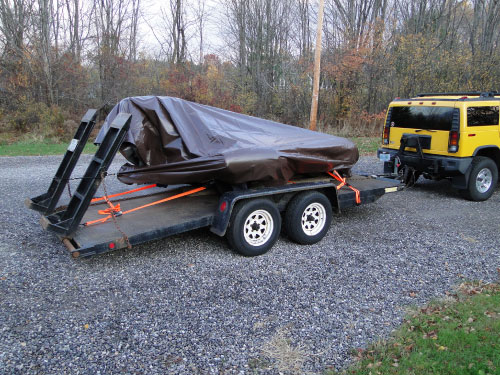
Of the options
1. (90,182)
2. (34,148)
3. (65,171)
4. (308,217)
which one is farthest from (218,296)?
(34,148)

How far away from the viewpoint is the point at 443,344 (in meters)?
3.45

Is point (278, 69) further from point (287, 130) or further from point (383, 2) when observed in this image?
point (287, 130)

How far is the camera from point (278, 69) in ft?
87.6

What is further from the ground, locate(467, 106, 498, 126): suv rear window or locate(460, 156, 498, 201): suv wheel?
locate(467, 106, 498, 126): suv rear window

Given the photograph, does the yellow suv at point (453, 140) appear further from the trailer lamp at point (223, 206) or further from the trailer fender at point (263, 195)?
the trailer lamp at point (223, 206)

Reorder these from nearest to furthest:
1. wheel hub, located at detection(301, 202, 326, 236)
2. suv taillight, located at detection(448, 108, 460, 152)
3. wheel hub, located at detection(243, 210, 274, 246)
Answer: wheel hub, located at detection(243, 210, 274, 246) → wheel hub, located at detection(301, 202, 326, 236) → suv taillight, located at detection(448, 108, 460, 152)

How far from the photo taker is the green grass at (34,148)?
14.6 meters

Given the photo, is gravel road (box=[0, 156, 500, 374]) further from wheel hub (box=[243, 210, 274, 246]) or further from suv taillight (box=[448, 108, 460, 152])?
suv taillight (box=[448, 108, 460, 152])

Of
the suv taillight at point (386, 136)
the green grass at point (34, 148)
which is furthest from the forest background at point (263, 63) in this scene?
the suv taillight at point (386, 136)

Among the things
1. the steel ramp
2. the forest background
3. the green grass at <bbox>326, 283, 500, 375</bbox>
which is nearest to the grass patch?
the forest background

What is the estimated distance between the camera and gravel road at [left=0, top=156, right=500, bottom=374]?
128 inches

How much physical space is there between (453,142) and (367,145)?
30.6ft

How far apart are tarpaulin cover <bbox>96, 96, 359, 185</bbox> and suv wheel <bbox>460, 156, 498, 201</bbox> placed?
14.2 feet

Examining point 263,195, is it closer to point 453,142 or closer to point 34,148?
point 453,142
